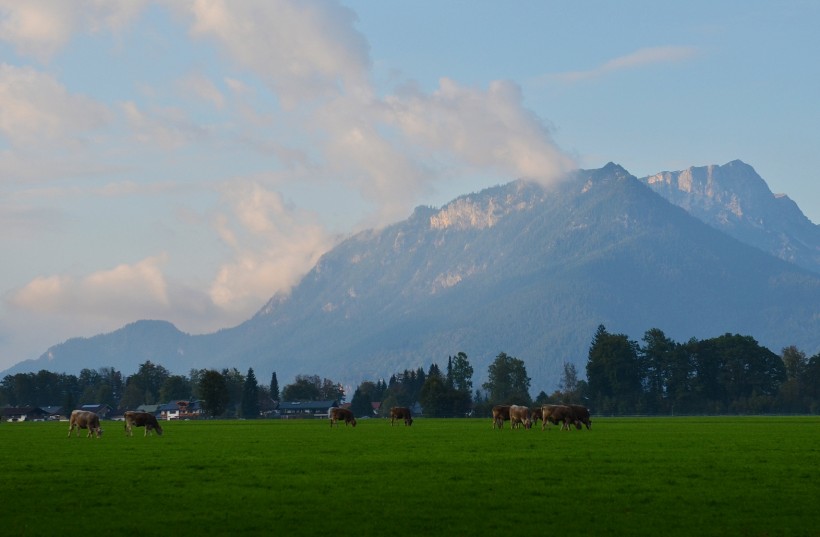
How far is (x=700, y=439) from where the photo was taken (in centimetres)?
5553

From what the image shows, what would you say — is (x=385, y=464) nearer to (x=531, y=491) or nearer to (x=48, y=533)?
(x=531, y=491)

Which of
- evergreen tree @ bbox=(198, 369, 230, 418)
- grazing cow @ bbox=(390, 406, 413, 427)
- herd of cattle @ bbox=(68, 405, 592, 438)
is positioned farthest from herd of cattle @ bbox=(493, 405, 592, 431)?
evergreen tree @ bbox=(198, 369, 230, 418)

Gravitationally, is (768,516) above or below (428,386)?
below

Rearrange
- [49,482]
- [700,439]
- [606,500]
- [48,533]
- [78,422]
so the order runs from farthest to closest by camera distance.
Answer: [78,422] → [700,439] → [49,482] → [606,500] → [48,533]

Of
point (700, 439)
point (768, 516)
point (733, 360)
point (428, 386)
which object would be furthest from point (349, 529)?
point (733, 360)

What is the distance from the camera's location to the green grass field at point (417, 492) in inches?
904

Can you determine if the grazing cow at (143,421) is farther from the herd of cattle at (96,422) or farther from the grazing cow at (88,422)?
the grazing cow at (88,422)

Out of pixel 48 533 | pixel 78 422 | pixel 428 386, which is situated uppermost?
pixel 428 386

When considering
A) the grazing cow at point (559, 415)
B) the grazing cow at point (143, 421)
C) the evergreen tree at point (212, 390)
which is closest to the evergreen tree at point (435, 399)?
the evergreen tree at point (212, 390)

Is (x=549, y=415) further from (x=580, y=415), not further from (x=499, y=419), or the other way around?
(x=499, y=419)

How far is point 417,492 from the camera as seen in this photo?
2806 cm

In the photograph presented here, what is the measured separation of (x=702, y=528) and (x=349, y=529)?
710 cm

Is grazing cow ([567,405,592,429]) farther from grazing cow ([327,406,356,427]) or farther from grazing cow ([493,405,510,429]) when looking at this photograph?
grazing cow ([327,406,356,427])

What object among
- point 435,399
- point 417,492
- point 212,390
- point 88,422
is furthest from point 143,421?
point 212,390
